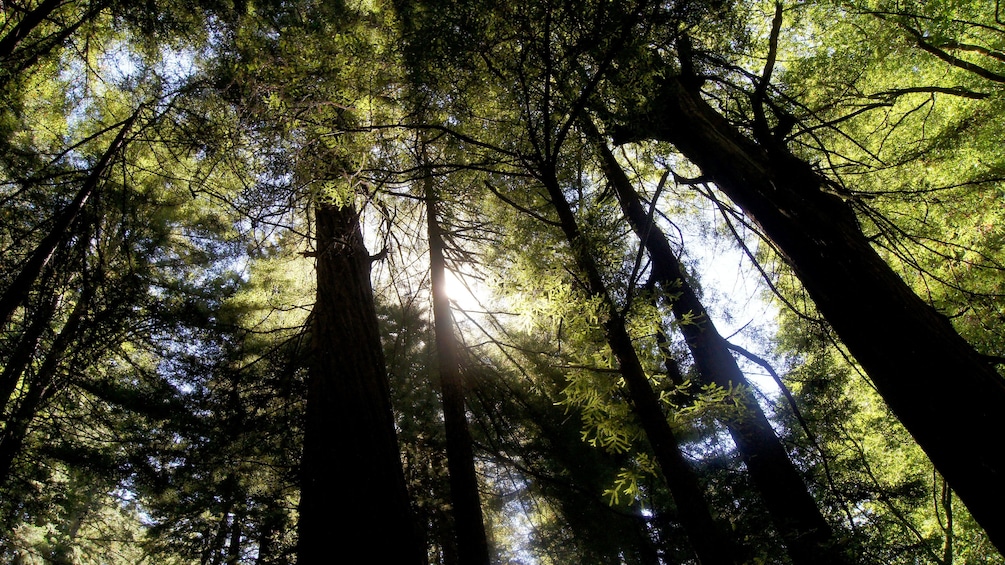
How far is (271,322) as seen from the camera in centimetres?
606

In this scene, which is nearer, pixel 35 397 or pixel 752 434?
pixel 752 434

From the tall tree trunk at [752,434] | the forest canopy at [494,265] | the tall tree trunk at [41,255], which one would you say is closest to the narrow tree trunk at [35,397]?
the forest canopy at [494,265]

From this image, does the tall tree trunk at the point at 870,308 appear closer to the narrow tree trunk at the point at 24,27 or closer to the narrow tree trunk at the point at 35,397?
the narrow tree trunk at the point at 24,27

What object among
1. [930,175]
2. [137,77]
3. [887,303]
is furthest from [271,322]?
[930,175]

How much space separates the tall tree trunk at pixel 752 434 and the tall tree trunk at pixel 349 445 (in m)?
2.18

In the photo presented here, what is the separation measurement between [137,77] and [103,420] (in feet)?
13.0

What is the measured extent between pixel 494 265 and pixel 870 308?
3.13m

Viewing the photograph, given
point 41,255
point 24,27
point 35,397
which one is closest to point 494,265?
point 41,255

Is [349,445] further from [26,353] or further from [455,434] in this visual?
[26,353]

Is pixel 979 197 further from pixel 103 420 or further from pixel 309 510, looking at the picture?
pixel 103 420

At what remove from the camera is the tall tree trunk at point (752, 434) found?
2617 millimetres

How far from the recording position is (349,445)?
2910 mm

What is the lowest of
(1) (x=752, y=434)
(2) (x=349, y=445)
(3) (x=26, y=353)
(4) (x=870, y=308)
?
(1) (x=752, y=434)

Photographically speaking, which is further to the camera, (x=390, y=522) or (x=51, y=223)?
(x=51, y=223)
